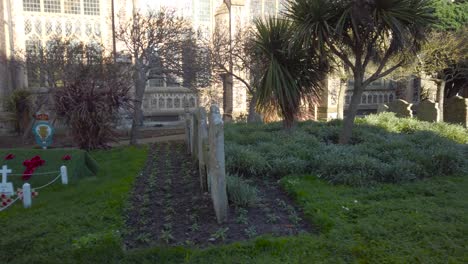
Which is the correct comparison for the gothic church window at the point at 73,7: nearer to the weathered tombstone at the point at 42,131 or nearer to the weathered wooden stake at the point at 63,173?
the weathered tombstone at the point at 42,131

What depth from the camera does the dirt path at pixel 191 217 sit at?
407 centimetres

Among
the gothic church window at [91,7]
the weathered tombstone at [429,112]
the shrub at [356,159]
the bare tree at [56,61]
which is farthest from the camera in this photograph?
the gothic church window at [91,7]

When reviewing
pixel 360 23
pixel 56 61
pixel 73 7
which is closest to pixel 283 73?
pixel 360 23

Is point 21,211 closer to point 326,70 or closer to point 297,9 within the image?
point 297,9

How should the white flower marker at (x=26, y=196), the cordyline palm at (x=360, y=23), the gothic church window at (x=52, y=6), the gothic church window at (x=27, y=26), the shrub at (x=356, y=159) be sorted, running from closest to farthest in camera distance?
the white flower marker at (x=26, y=196) → the shrub at (x=356, y=159) → the cordyline palm at (x=360, y=23) → the gothic church window at (x=27, y=26) → the gothic church window at (x=52, y=6)

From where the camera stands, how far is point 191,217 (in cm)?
467

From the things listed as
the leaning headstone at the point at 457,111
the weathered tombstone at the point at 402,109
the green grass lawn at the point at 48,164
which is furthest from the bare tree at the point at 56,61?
the leaning headstone at the point at 457,111

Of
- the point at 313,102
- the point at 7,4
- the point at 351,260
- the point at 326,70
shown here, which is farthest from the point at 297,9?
the point at 7,4

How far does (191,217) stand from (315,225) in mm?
1557

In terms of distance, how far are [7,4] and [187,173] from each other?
42.5 feet

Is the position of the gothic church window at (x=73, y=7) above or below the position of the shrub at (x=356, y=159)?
above

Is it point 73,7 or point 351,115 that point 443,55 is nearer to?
point 351,115

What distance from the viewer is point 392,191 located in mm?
5547

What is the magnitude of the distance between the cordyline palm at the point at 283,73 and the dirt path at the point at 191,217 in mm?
3544
